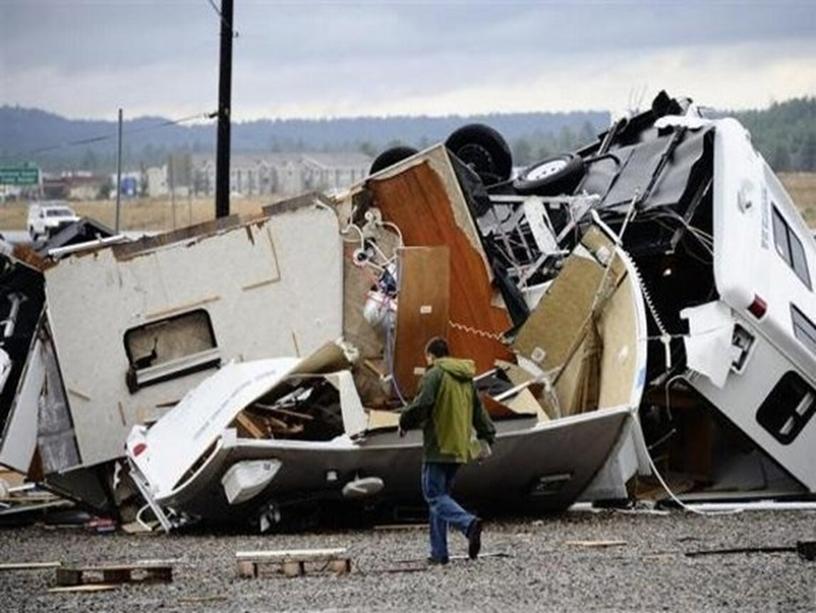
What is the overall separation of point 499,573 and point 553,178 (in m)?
7.00

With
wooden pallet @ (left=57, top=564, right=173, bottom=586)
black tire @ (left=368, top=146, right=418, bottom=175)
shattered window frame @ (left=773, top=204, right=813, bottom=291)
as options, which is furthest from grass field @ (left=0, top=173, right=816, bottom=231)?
wooden pallet @ (left=57, top=564, right=173, bottom=586)

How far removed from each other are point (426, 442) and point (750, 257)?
4.31 metres

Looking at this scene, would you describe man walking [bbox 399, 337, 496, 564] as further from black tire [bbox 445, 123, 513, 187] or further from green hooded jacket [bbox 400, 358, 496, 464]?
black tire [bbox 445, 123, 513, 187]

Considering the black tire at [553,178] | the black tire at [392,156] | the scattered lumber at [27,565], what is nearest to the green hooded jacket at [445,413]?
the scattered lumber at [27,565]

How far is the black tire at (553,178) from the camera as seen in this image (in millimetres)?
20000

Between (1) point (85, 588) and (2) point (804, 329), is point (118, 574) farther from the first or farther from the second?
(2) point (804, 329)

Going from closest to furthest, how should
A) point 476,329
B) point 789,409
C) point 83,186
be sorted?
point 789,409 → point 476,329 → point 83,186

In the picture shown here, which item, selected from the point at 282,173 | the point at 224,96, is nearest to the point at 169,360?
the point at 224,96

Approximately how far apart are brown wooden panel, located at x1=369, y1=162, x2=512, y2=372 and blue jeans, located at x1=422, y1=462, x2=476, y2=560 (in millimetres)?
3428

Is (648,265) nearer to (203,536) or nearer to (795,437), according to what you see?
(795,437)

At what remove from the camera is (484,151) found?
2248 cm

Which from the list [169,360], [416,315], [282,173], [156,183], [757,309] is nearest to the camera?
[416,315]

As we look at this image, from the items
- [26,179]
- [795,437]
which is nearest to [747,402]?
[795,437]

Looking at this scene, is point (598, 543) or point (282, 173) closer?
point (598, 543)
